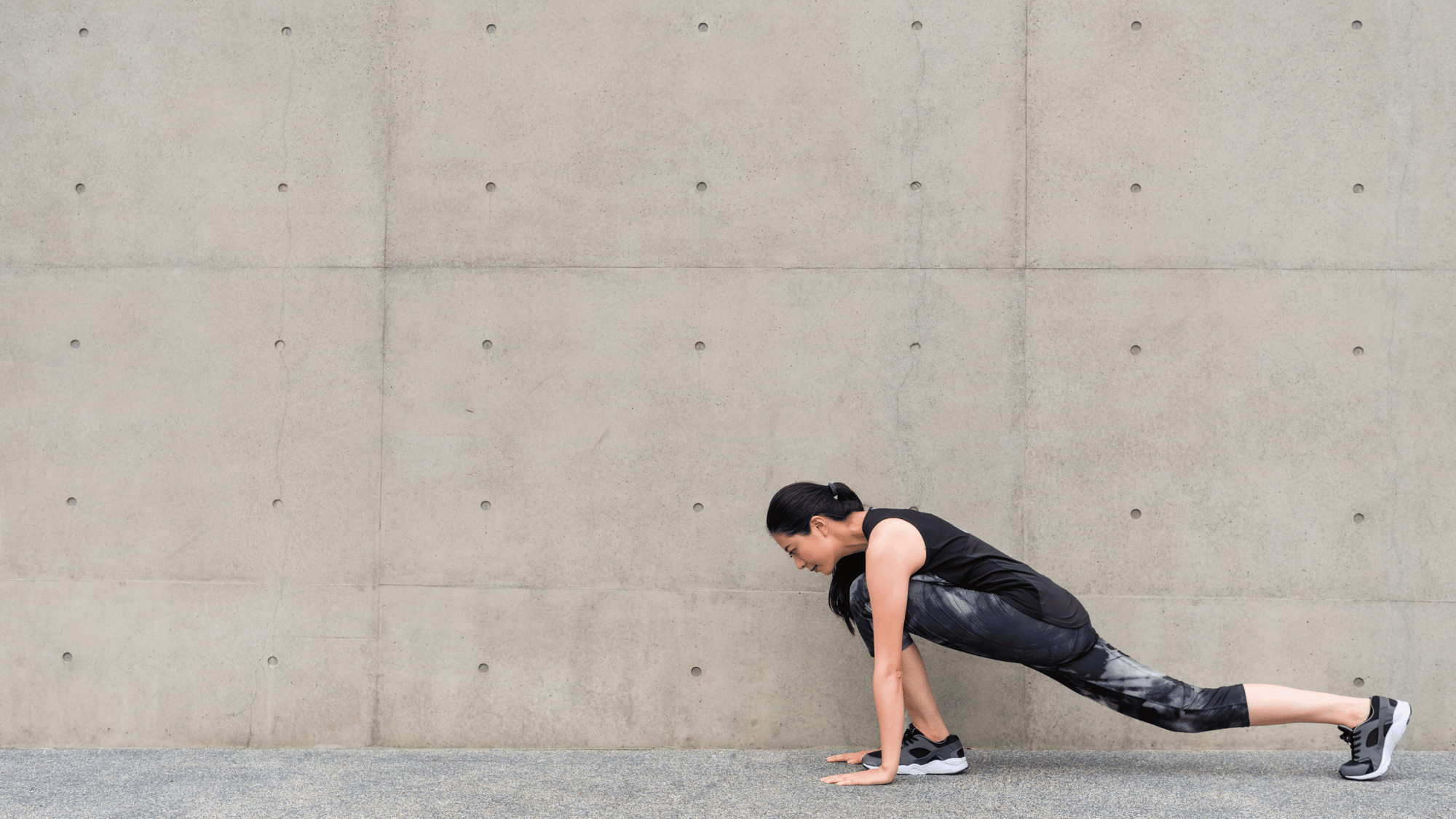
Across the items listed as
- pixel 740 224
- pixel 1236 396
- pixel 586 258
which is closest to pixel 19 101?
pixel 586 258

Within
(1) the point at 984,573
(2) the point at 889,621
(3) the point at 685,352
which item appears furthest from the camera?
(3) the point at 685,352

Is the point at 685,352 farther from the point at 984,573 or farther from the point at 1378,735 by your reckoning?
the point at 1378,735

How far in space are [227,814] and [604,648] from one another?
3.87ft

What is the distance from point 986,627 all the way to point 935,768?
0.46 metres

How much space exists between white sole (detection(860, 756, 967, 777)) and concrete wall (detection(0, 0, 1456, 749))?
16.3 inches

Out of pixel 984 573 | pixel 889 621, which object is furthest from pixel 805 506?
pixel 984 573

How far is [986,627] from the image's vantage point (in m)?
2.74

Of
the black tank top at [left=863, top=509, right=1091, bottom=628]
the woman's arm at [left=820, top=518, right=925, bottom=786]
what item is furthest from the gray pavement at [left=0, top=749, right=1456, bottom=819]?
the black tank top at [left=863, top=509, right=1091, bottom=628]

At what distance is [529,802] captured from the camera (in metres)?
2.62

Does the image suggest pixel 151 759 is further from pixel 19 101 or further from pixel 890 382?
pixel 890 382

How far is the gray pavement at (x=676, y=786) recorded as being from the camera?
Answer: 254cm

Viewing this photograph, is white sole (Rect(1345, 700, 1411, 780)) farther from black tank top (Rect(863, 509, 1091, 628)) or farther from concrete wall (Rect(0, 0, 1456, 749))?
black tank top (Rect(863, 509, 1091, 628))

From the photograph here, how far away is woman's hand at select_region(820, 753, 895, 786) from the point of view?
268cm

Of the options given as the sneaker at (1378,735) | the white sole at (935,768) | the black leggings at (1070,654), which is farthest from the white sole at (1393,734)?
the white sole at (935,768)
